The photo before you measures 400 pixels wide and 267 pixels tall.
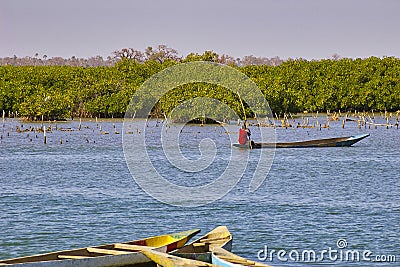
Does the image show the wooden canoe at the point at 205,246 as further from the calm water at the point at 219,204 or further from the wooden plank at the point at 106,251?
the calm water at the point at 219,204

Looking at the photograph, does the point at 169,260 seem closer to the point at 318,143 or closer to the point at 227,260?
the point at 227,260

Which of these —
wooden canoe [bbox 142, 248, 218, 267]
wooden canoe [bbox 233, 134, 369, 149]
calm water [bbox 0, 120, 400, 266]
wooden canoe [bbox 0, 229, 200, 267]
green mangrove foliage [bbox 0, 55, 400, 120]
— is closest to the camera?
wooden canoe [bbox 142, 248, 218, 267]

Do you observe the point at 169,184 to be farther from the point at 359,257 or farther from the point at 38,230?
the point at 359,257

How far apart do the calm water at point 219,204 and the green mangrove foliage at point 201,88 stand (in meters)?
27.1

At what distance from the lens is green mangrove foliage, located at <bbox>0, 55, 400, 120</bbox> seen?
6350cm

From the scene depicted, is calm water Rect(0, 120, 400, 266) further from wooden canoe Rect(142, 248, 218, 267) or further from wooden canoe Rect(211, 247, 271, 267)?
wooden canoe Rect(142, 248, 218, 267)

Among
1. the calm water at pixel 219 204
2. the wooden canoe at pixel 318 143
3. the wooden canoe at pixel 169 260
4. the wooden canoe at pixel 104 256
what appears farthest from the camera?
the wooden canoe at pixel 318 143

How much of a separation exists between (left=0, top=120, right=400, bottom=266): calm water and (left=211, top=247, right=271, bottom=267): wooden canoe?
2556 mm

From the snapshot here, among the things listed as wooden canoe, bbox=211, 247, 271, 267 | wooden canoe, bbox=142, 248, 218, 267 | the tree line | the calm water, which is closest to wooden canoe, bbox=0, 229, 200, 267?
wooden canoe, bbox=142, 248, 218, 267

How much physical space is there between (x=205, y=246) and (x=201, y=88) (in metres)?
52.5

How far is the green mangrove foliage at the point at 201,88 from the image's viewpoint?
6350cm

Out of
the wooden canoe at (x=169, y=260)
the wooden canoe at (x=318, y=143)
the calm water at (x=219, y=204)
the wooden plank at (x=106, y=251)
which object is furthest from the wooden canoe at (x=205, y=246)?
the wooden canoe at (x=318, y=143)

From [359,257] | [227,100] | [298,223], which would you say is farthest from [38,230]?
[227,100]

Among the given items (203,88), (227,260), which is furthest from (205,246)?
(203,88)
